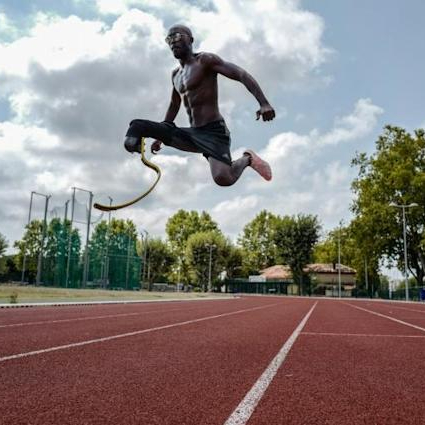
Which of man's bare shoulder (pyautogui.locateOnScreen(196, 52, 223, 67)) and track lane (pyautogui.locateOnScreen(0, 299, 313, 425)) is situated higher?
man's bare shoulder (pyautogui.locateOnScreen(196, 52, 223, 67))

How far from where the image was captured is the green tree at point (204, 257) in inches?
2675

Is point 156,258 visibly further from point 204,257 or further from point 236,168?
point 236,168

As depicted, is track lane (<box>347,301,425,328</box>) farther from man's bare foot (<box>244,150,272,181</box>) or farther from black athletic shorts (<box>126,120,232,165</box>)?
black athletic shorts (<box>126,120,232,165</box>)

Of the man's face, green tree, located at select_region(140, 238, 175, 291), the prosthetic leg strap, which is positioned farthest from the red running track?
green tree, located at select_region(140, 238, 175, 291)

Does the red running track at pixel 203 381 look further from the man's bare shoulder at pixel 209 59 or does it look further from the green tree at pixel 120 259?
the green tree at pixel 120 259

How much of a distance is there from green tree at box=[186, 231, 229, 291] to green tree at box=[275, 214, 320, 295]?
1185 cm

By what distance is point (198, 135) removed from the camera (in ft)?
15.3

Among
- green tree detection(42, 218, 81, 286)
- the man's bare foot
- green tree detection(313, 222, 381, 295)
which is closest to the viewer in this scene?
the man's bare foot

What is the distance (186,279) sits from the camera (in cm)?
8650

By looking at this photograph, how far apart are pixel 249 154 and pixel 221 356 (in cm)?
229

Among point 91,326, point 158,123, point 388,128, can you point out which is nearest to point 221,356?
point 158,123

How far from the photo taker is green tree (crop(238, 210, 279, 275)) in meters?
89.9

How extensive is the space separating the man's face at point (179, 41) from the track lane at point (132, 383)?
3.09 m

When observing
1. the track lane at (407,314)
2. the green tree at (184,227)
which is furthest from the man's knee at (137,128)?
the green tree at (184,227)
